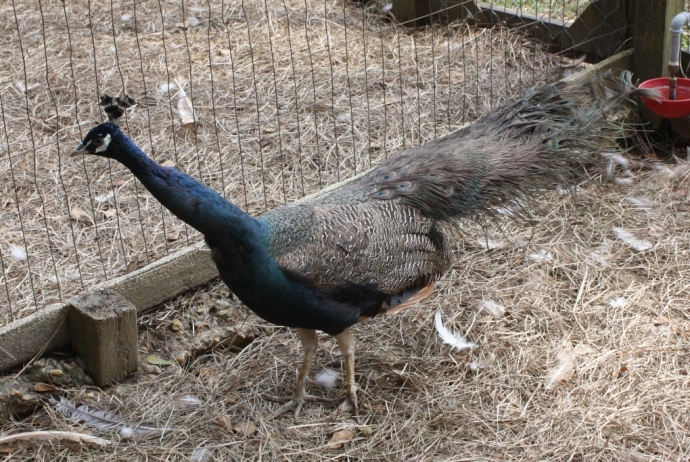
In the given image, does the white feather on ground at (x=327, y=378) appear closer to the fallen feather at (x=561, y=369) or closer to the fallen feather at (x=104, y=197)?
the fallen feather at (x=561, y=369)

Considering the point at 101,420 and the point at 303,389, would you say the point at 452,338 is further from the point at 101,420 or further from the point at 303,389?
the point at 101,420

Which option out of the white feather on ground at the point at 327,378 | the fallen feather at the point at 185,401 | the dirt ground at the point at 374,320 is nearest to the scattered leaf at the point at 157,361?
the dirt ground at the point at 374,320

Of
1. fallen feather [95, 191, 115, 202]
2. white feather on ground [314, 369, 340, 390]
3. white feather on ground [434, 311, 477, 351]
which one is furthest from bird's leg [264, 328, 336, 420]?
fallen feather [95, 191, 115, 202]

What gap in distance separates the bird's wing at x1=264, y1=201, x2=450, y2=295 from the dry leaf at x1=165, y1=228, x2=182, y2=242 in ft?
3.97

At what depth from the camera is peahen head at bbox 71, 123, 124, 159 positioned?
9.14ft

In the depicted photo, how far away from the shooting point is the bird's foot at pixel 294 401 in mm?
3635

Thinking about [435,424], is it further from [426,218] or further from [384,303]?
[426,218]

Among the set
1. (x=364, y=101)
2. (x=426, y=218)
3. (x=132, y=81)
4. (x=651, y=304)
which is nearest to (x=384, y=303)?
(x=426, y=218)

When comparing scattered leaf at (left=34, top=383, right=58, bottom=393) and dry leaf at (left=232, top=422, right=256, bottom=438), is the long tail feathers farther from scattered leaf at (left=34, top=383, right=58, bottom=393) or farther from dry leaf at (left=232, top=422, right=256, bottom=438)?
scattered leaf at (left=34, top=383, right=58, bottom=393)

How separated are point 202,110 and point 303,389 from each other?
260cm

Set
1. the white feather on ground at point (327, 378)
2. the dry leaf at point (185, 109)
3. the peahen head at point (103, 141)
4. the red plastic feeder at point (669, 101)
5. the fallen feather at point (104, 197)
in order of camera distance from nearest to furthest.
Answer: the peahen head at point (103, 141) → the white feather on ground at point (327, 378) → the fallen feather at point (104, 197) → the red plastic feeder at point (669, 101) → the dry leaf at point (185, 109)

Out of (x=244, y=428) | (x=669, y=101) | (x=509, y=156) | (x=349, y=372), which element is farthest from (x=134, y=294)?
(x=669, y=101)

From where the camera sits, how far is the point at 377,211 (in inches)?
137

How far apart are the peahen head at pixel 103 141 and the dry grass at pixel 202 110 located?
1.19 metres
